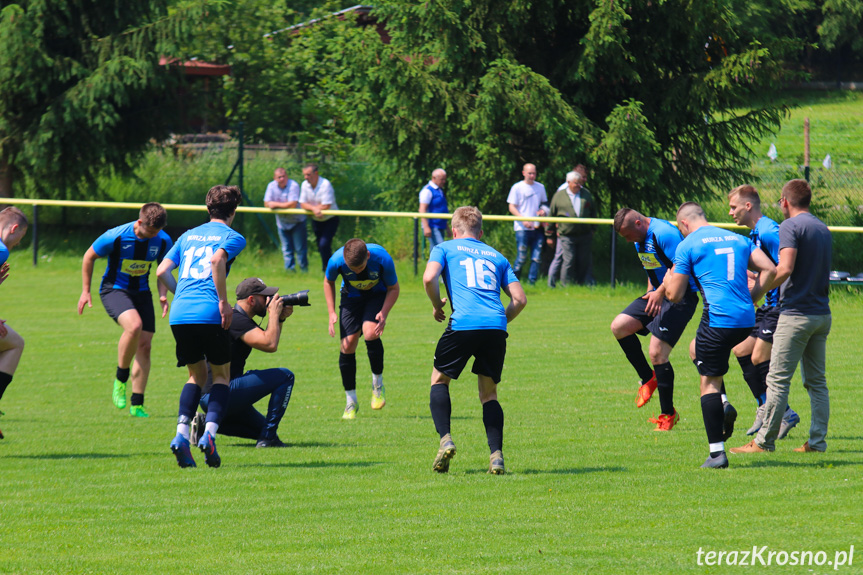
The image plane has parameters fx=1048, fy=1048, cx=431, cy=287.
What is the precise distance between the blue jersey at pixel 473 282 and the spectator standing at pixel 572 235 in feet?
37.3

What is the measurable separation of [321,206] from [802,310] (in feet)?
44.5

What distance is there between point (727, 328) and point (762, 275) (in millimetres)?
518

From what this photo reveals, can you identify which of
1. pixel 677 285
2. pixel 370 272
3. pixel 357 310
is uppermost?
pixel 677 285

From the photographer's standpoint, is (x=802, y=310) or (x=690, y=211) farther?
(x=690, y=211)

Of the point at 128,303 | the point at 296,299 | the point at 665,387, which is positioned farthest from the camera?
the point at 128,303

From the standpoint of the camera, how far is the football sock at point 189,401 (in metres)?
7.49

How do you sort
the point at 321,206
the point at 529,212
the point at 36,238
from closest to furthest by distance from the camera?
the point at 529,212, the point at 321,206, the point at 36,238

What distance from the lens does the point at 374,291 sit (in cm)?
1001

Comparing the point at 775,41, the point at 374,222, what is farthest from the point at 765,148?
the point at 374,222

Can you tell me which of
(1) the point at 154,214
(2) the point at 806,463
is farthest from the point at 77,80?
(2) the point at 806,463

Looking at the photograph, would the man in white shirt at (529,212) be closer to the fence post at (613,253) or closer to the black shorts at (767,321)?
the fence post at (613,253)

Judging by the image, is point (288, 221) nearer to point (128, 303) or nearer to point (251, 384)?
point (128, 303)

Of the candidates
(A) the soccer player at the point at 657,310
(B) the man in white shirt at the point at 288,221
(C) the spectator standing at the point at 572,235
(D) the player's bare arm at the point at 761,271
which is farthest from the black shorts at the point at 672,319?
(B) the man in white shirt at the point at 288,221

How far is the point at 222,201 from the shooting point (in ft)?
24.3
